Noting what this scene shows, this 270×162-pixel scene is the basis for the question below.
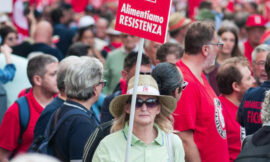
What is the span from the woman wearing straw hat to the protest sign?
1.14 ft

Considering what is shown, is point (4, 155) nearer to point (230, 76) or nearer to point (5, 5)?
point (5, 5)

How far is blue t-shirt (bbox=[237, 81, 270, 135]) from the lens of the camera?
5624 mm

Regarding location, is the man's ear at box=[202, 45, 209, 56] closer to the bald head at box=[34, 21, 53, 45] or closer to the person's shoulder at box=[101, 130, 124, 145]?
the person's shoulder at box=[101, 130, 124, 145]

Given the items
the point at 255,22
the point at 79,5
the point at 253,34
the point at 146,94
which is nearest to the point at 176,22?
the point at 253,34

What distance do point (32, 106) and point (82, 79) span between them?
1.17m

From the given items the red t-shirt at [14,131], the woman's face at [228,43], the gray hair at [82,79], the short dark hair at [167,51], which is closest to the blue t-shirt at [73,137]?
the gray hair at [82,79]

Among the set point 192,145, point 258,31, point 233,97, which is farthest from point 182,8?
point 192,145

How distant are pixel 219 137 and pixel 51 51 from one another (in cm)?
545

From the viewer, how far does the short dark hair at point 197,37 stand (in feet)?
18.4

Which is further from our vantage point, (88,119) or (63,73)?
(63,73)

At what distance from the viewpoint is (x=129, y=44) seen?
9.92 m

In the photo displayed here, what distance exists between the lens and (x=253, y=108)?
567 centimetres

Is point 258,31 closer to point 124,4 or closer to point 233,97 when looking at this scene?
point 233,97

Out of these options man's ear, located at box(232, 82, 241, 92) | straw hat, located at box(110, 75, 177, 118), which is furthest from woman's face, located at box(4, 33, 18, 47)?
straw hat, located at box(110, 75, 177, 118)
